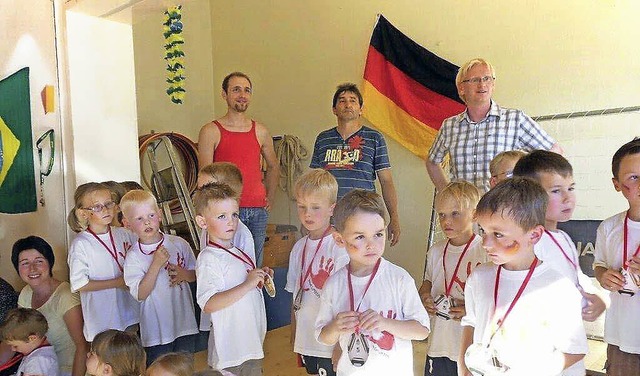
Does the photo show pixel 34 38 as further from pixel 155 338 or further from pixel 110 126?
pixel 155 338

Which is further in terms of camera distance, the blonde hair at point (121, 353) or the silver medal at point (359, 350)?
the blonde hair at point (121, 353)

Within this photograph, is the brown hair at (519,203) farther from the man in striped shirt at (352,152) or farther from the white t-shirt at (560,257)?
the man in striped shirt at (352,152)

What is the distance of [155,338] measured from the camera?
2480 mm

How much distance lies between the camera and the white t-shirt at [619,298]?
188 cm

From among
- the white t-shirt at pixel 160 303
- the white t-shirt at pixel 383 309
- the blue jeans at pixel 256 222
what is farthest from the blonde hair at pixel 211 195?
the blue jeans at pixel 256 222

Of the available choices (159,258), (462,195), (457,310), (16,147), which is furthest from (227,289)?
(16,147)

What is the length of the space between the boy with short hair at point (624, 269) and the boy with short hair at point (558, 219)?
100mm

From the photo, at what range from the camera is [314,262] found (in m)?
2.25

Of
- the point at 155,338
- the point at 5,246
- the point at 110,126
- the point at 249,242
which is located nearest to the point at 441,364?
the point at 249,242

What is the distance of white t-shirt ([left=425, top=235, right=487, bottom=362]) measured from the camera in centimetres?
207

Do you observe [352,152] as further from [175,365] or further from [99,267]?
[175,365]

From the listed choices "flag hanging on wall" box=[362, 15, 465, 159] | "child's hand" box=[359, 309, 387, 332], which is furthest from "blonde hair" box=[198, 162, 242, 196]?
"flag hanging on wall" box=[362, 15, 465, 159]

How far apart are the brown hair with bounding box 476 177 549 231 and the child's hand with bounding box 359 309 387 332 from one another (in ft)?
1.35

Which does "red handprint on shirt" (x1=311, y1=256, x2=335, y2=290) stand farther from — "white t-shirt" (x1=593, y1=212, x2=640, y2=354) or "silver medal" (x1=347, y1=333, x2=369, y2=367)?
"white t-shirt" (x1=593, y1=212, x2=640, y2=354)
